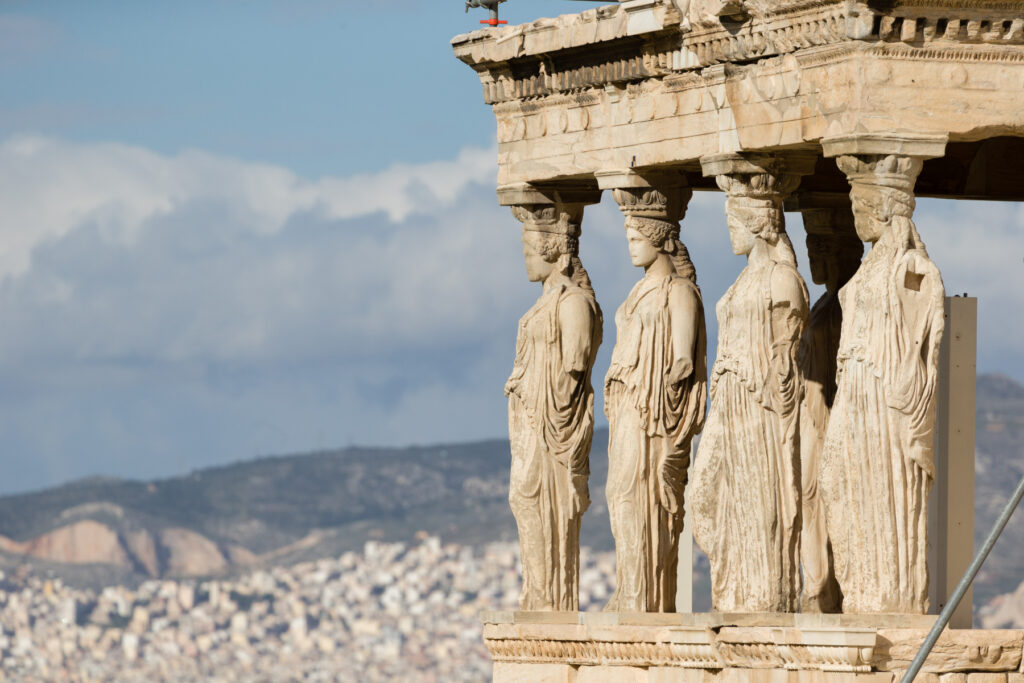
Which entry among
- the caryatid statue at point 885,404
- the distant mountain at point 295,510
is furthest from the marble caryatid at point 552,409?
the distant mountain at point 295,510

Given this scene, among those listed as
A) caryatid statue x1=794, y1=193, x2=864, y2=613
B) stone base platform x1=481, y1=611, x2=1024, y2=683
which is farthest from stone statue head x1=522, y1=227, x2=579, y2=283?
stone base platform x1=481, y1=611, x2=1024, y2=683

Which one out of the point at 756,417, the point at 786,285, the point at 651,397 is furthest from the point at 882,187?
the point at 651,397

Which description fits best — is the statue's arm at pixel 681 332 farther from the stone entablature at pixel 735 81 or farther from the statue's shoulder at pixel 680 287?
the stone entablature at pixel 735 81

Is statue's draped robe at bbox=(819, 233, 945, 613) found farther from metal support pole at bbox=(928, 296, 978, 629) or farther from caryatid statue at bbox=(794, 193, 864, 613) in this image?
metal support pole at bbox=(928, 296, 978, 629)

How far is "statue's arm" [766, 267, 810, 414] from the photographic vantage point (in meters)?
23.3

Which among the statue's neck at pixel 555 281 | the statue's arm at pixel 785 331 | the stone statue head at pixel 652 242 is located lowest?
the statue's arm at pixel 785 331

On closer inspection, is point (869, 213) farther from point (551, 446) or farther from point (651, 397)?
point (551, 446)

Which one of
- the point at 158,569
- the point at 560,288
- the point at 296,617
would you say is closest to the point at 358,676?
the point at 296,617

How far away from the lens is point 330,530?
96.3 metres

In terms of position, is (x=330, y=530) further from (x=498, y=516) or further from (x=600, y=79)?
(x=600, y=79)

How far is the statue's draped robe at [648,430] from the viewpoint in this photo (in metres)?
24.7

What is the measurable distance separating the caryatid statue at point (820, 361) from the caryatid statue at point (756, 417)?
49 cm

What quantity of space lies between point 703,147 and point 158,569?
68748 mm

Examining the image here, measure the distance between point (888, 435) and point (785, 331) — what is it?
5.22ft
